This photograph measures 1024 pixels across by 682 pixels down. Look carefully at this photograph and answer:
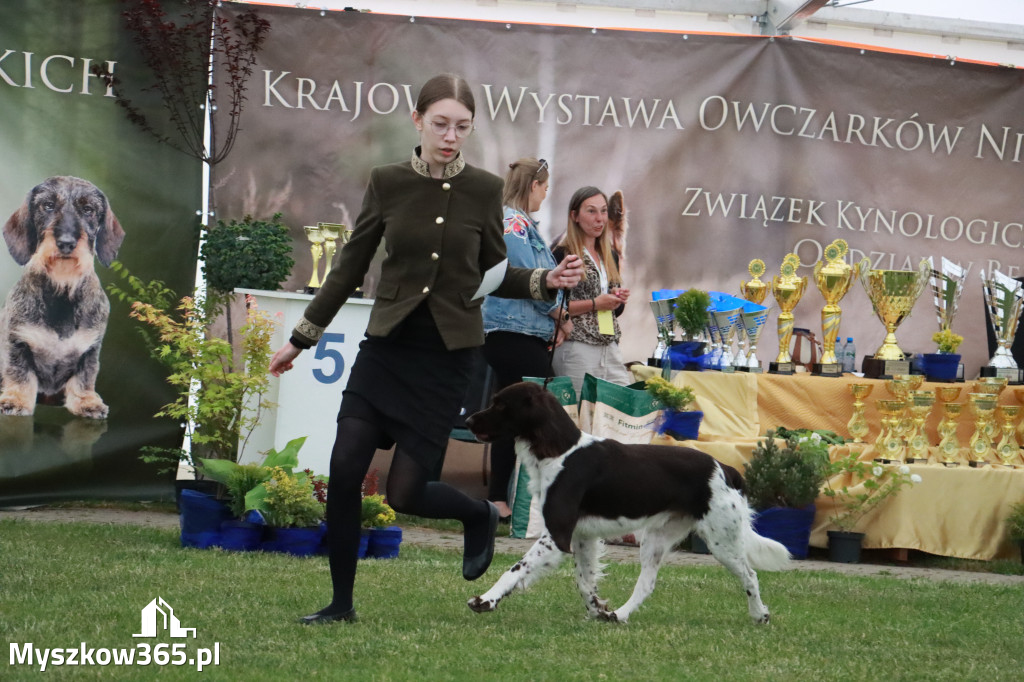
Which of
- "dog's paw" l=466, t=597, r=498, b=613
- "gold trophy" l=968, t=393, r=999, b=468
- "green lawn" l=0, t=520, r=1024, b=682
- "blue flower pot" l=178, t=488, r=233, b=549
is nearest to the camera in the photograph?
"green lawn" l=0, t=520, r=1024, b=682

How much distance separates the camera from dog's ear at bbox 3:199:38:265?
747 cm

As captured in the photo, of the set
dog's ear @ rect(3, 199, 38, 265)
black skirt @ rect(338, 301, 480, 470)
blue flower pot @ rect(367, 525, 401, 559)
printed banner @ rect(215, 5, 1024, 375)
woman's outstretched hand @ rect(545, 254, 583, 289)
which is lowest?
blue flower pot @ rect(367, 525, 401, 559)

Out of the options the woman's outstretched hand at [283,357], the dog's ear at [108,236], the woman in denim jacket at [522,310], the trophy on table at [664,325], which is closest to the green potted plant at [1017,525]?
the trophy on table at [664,325]

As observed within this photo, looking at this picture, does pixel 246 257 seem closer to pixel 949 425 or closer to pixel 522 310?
pixel 522 310

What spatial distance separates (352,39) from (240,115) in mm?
873

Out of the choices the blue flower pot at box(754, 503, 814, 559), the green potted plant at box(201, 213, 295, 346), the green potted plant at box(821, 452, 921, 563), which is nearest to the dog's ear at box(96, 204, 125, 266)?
the green potted plant at box(201, 213, 295, 346)

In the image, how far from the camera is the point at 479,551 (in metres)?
4.37

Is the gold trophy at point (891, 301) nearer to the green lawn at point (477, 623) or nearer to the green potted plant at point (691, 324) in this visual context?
the green potted plant at point (691, 324)

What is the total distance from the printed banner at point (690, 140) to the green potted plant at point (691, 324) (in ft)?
2.97

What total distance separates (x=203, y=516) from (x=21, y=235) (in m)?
2.61

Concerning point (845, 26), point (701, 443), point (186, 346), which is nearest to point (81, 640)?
point (186, 346)

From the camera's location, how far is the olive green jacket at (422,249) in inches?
156

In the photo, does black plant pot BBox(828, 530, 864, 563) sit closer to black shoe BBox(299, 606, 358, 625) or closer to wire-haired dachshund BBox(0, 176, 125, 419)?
black shoe BBox(299, 606, 358, 625)

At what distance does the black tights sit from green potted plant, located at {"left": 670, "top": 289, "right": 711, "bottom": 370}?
11.3ft
